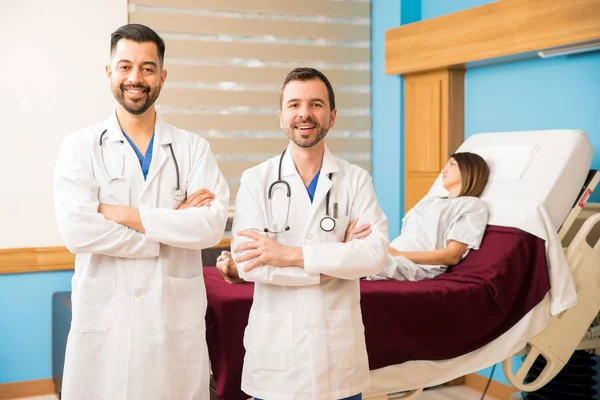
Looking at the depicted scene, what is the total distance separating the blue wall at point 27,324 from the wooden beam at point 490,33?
2.36m

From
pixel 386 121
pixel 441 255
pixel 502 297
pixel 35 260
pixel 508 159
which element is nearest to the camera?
pixel 502 297

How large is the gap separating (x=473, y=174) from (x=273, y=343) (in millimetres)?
1882

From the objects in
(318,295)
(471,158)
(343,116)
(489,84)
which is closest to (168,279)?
(318,295)

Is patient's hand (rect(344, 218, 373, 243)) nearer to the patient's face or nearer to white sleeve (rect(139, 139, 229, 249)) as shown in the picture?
white sleeve (rect(139, 139, 229, 249))

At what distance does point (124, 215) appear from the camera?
203 cm

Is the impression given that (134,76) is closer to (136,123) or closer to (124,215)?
(136,123)

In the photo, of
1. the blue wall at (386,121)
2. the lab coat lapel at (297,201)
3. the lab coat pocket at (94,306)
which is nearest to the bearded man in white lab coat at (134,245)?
the lab coat pocket at (94,306)

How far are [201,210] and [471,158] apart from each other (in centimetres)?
188

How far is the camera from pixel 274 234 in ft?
6.68

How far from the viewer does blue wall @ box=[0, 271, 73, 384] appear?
407 centimetres

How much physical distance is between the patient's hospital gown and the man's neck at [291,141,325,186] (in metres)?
1.27

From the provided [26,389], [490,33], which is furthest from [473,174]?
[26,389]

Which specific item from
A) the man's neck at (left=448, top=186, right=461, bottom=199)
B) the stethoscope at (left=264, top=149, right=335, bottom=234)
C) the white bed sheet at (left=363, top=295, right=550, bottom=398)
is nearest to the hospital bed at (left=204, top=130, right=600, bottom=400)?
the white bed sheet at (left=363, top=295, right=550, bottom=398)

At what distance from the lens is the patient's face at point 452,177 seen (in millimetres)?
3605
